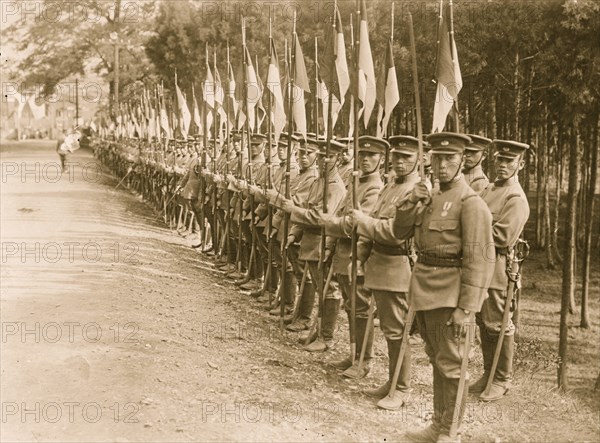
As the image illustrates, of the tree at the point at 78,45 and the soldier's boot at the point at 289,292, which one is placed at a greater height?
the tree at the point at 78,45

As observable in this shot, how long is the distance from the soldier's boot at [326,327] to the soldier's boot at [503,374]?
189cm

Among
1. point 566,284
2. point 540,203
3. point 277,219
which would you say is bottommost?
point 566,284

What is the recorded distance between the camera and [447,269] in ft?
17.7

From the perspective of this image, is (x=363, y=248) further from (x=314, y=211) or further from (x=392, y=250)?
(x=314, y=211)

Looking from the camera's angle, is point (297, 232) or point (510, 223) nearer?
point (510, 223)

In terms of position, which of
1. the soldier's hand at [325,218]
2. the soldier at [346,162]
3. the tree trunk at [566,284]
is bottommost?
the tree trunk at [566,284]

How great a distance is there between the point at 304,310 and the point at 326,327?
95cm

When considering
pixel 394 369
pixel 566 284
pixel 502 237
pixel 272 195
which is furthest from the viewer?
pixel 566 284

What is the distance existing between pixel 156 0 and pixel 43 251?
25056mm

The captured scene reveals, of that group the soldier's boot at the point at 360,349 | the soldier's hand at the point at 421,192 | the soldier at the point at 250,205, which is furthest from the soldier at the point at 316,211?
the soldier at the point at 250,205

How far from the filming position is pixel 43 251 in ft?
40.1

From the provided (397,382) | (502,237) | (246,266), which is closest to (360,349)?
(397,382)

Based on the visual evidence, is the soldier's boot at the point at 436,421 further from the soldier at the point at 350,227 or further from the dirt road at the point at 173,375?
the soldier at the point at 350,227

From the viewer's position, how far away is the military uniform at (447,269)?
524 cm
